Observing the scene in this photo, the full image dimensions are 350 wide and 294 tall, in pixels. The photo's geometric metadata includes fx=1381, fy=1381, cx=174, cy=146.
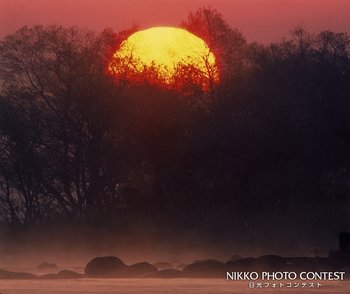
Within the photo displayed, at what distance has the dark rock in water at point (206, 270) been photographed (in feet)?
89.3

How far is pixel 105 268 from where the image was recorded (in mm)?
28859

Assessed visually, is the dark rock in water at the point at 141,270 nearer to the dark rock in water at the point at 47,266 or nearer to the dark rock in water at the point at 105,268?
the dark rock in water at the point at 105,268

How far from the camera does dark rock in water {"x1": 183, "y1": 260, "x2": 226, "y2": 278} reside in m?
27.2

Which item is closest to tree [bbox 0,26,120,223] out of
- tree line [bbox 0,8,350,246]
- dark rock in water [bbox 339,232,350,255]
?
tree line [bbox 0,8,350,246]

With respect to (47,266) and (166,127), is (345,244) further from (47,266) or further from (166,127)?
(166,127)

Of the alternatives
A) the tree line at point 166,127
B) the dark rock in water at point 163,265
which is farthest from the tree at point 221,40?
the dark rock in water at point 163,265

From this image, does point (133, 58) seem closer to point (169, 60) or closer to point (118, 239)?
point (169, 60)

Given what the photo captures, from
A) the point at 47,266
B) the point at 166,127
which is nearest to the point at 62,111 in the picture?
the point at 166,127

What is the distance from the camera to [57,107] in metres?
47.3

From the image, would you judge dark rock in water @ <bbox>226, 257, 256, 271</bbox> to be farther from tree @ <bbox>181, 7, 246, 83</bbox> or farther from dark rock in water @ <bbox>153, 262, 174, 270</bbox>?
tree @ <bbox>181, 7, 246, 83</bbox>

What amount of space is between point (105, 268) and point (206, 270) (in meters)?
2.21

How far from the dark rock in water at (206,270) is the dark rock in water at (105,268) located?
136cm

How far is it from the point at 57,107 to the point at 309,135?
28.4 ft

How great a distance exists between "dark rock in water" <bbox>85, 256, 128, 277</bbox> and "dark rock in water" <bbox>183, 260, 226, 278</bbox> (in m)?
1.36
